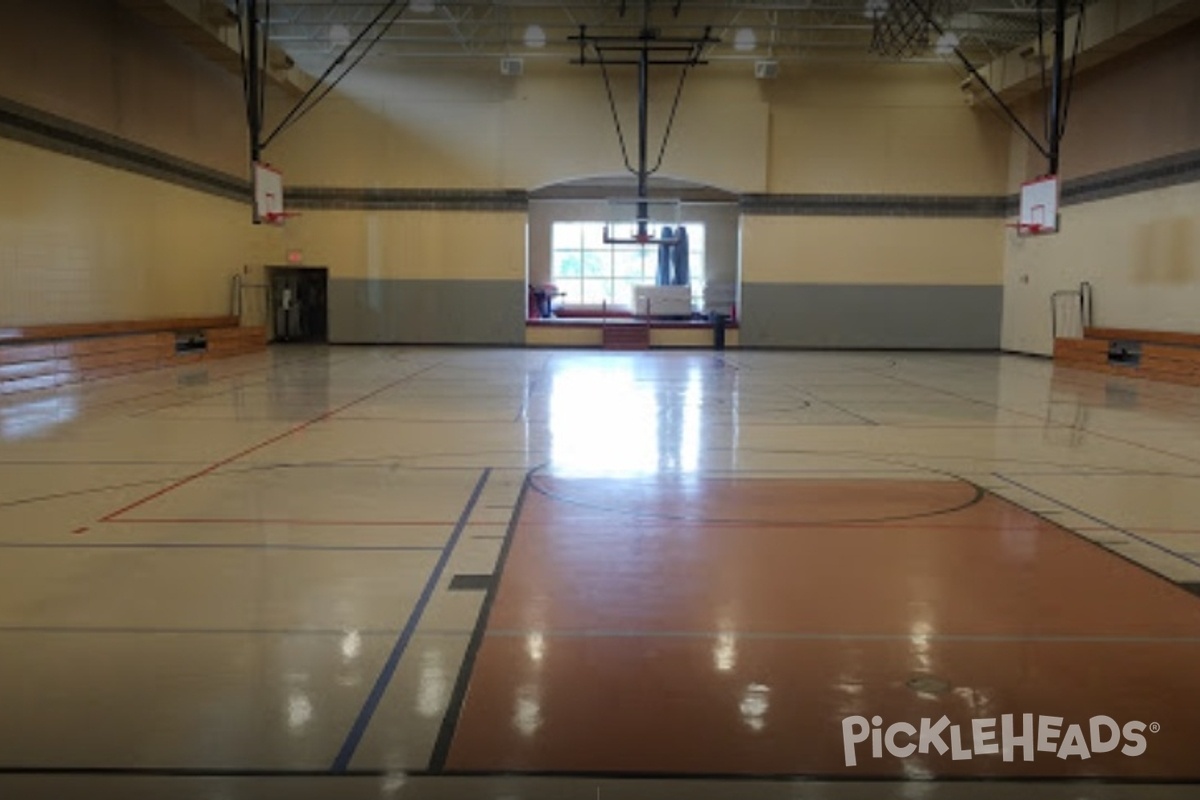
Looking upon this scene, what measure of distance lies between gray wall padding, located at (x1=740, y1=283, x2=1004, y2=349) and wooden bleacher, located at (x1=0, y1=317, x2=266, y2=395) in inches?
482

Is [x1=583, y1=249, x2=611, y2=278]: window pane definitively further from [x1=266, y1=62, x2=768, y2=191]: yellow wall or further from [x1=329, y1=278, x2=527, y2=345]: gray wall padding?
[x1=266, y1=62, x2=768, y2=191]: yellow wall

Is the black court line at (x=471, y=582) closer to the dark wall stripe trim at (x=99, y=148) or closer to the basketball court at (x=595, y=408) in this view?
the basketball court at (x=595, y=408)

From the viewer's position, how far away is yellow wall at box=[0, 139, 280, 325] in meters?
12.9

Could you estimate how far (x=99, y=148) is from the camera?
1487 centimetres

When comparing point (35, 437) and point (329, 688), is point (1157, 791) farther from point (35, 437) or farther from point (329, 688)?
point (35, 437)

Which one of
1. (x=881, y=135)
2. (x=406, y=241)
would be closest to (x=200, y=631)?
(x=406, y=241)

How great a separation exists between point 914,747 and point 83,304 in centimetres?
1505

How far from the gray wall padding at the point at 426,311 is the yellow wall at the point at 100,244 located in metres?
3.29

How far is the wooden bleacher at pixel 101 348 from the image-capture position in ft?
39.4

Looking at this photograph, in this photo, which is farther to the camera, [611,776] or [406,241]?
[406,241]

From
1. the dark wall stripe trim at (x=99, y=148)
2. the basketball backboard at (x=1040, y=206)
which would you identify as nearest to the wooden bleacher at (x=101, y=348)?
the dark wall stripe trim at (x=99, y=148)

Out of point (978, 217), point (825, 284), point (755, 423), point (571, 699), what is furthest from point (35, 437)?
point (978, 217)

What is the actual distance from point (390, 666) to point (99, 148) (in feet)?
47.8

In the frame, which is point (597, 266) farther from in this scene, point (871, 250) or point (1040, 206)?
point (1040, 206)
